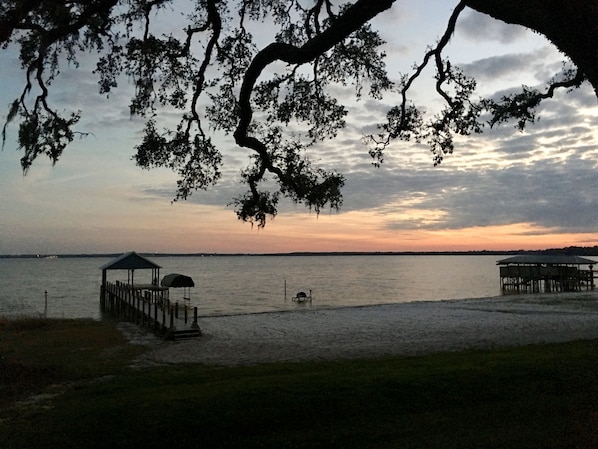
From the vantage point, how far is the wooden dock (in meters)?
22.5

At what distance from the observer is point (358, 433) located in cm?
697

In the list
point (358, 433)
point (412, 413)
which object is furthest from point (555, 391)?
point (358, 433)

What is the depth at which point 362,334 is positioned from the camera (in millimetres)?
23953

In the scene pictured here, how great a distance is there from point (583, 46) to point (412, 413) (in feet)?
18.4

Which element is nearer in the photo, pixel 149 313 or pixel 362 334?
pixel 362 334

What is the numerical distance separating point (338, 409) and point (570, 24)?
19.8 ft

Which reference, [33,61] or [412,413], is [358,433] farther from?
[33,61]

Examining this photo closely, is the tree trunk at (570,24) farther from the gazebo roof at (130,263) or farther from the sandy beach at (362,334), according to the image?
the gazebo roof at (130,263)

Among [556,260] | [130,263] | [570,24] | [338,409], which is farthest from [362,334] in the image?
[556,260]

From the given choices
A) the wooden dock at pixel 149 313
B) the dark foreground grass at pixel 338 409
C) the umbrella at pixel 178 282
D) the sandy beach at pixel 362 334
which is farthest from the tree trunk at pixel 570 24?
the umbrella at pixel 178 282

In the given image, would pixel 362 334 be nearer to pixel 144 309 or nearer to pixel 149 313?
pixel 149 313

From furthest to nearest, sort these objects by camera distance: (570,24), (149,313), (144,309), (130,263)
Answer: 1. (130,263)
2. (144,309)
3. (149,313)
4. (570,24)

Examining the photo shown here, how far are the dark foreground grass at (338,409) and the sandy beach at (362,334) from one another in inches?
260

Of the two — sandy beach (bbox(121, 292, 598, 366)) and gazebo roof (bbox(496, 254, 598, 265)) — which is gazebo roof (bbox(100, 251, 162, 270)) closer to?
sandy beach (bbox(121, 292, 598, 366))
